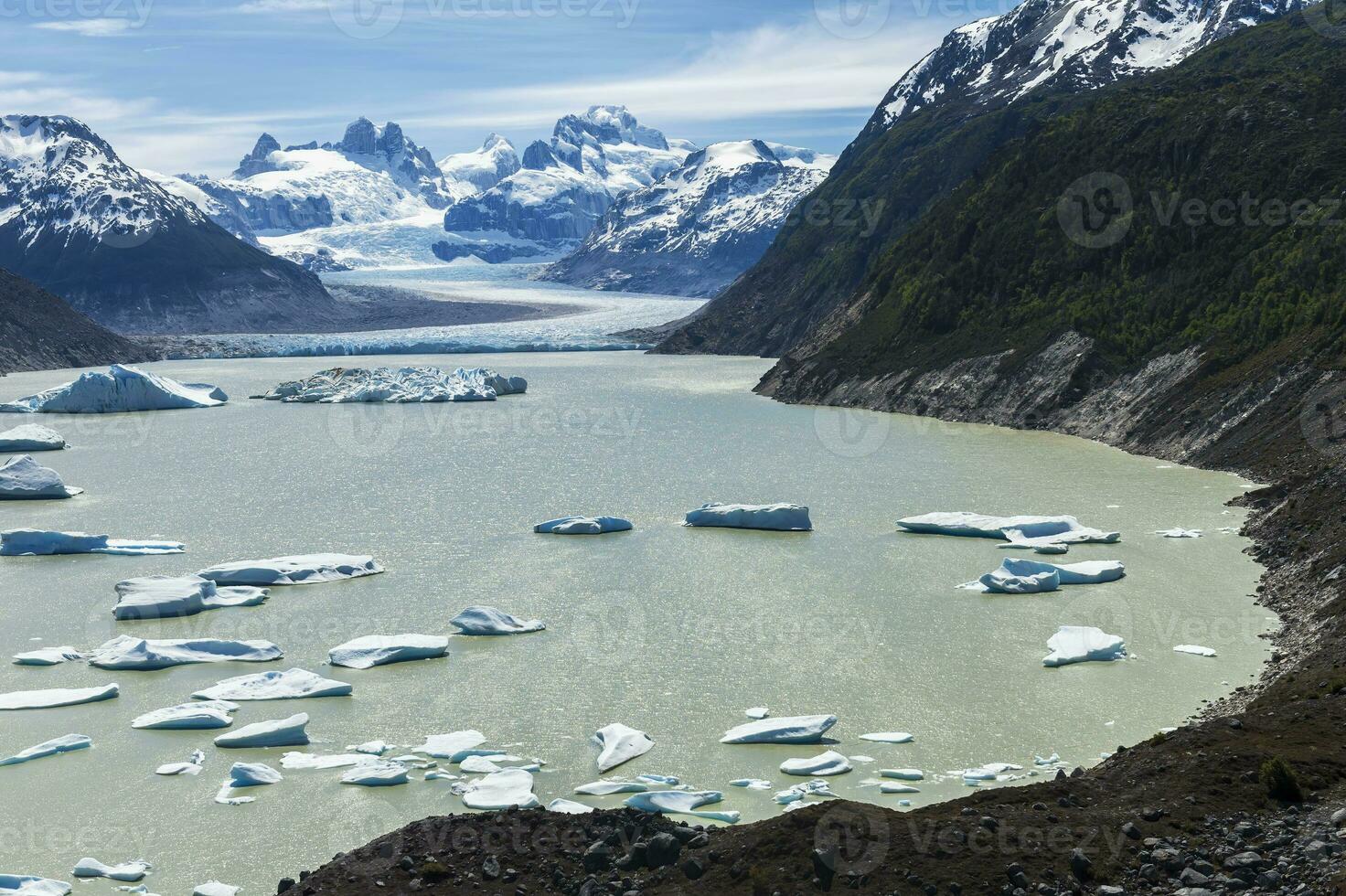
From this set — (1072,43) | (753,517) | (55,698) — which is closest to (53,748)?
(55,698)

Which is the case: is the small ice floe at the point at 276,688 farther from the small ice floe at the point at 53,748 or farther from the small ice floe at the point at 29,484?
the small ice floe at the point at 29,484

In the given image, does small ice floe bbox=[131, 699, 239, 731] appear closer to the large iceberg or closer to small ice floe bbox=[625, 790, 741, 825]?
small ice floe bbox=[625, 790, 741, 825]

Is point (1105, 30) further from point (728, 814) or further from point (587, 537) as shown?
point (728, 814)

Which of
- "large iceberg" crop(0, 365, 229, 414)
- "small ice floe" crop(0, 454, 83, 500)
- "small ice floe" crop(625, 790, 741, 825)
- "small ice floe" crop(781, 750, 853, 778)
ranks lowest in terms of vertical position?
"small ice floe" crop(781, 750, 853, 778)

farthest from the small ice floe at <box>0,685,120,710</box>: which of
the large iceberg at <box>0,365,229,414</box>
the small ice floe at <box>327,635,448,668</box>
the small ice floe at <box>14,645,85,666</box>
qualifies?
the large iceberg at <box>0,365,229,414</box>

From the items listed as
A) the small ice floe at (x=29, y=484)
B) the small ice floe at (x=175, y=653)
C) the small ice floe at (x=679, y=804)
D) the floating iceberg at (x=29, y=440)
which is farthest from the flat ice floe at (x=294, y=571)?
the floating iceberg at (x=29, y=440)

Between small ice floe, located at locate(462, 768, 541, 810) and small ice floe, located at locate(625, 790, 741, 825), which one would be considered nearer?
small ice floe, located at locate(625, 790, 741, 825)

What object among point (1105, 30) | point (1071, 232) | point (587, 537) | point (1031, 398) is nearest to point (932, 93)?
point (1105, 30)
